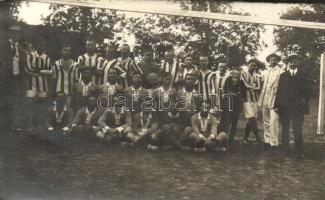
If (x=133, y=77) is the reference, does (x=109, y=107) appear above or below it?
below

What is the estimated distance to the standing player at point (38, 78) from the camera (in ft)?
18.4

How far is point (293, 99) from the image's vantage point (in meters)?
5.58

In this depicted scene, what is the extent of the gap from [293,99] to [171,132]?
4.99ft

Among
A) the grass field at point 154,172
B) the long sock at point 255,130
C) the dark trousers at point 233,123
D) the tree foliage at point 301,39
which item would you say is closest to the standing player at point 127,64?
the grass field at point 154,172

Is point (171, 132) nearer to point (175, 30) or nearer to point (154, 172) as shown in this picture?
point (154, 172)

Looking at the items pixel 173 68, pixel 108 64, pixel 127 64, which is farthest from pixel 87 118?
pixel 173 68

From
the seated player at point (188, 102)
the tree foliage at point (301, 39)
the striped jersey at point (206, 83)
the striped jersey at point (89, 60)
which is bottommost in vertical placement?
the seated player at point (188, 102)

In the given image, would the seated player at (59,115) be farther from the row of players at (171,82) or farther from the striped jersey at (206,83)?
the striped jersey at (206,83)

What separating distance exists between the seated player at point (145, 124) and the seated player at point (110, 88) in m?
0.35

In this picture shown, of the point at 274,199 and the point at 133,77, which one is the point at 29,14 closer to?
the point at 133,77

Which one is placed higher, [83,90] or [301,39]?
[301,39]

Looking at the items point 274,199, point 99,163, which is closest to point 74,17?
point 99,163

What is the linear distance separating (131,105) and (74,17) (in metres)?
1.26

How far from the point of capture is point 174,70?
560cm
